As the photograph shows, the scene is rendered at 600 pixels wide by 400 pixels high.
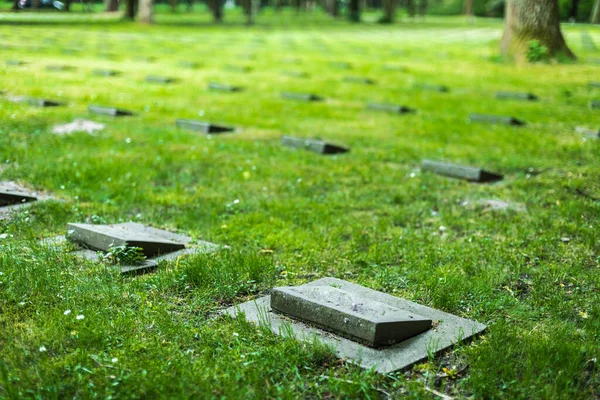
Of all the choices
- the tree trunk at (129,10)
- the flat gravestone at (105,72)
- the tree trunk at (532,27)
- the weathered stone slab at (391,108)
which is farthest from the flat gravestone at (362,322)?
the tree trunk at (129,10)

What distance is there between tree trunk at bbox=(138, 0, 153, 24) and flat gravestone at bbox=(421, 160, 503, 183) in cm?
2679

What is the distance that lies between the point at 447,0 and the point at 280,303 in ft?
202

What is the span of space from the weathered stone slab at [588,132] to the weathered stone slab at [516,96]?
2.49 meters

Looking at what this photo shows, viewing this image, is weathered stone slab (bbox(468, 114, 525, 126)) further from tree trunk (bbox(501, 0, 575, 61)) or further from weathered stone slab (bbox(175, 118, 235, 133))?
tree trunk (bbox(501, 0, 575, 61))

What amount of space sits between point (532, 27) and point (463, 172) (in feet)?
30.2

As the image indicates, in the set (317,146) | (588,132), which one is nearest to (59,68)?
(317,146)

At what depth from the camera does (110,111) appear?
9648 mm

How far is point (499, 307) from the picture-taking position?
380cm

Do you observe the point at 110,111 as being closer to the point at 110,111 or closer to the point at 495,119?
the point at 110,111

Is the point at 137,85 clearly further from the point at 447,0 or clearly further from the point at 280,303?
the point at 447,0

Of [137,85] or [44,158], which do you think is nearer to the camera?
[44,158]

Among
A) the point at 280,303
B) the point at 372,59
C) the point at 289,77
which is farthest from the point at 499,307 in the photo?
the point at 372,59

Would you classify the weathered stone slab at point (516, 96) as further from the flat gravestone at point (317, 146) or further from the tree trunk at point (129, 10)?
the tree trunk at point (129, 10)

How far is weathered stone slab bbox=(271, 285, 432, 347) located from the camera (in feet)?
10.7
